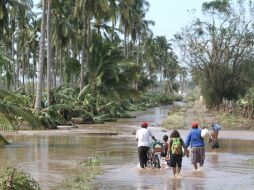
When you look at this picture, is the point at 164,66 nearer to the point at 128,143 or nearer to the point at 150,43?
the point at 150,43

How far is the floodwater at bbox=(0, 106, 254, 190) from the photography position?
13.8m

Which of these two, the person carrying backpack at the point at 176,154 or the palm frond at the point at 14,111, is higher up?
the palm frond at the point at 14,111

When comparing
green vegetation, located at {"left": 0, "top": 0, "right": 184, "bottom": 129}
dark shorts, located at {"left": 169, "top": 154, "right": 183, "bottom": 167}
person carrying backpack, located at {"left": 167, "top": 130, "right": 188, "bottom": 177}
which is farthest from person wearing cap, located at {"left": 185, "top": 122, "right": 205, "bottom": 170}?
green vegetation, located at {"left": 0, "top": 0, "right": 184, "bottom": 129}

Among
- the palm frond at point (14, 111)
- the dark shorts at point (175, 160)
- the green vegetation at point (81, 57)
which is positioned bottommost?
Answer: the dark shorts at point (175, 160)

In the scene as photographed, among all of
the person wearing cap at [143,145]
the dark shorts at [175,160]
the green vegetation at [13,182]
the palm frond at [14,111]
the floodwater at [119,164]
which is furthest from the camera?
the person wearing cap at [143,145]

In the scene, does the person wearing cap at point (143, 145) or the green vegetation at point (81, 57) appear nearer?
the person wearing cap at point (143, 145)

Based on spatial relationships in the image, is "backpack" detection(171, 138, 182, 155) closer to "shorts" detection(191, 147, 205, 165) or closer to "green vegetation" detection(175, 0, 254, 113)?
"shorts" detection(191, 147, 205, 165)

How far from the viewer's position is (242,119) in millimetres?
41719

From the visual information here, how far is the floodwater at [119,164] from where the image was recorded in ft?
45.2

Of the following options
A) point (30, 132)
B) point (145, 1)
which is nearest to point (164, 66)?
point (145, 1)

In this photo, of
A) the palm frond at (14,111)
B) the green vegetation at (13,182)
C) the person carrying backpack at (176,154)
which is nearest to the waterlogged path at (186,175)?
the person carrying backpack at (176,154)

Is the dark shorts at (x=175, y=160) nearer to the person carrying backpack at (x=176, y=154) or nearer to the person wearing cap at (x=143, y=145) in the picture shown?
the person carrying backpack at (x=176, y=154)

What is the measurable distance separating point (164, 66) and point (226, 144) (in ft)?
377

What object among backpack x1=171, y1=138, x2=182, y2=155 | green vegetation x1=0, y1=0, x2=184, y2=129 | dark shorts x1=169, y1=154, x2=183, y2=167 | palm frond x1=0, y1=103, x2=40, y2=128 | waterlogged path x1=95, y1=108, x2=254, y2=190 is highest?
green vegetation x1=0, y1=0, x2=184, y2=129
